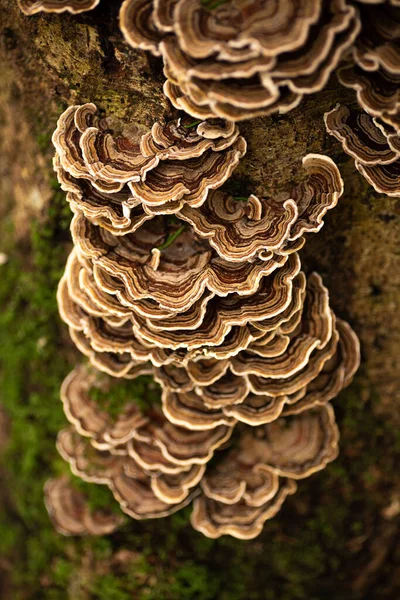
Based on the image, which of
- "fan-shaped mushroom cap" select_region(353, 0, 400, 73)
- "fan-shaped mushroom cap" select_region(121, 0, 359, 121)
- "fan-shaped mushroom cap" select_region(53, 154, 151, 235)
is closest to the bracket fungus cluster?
"fan-shaped mushroom cap" select_region(53, 154, 151, 235)

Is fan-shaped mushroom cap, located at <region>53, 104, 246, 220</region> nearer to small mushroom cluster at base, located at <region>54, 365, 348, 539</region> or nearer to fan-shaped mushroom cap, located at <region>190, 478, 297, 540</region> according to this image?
small mushroom cluster at base, located at <region>54, 365, 348, 539</region>

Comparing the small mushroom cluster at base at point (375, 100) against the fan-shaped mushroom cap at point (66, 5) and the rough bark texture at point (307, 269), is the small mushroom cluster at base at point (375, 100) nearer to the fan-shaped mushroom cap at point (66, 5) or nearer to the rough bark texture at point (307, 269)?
the rough bark texture at point (307, 269)

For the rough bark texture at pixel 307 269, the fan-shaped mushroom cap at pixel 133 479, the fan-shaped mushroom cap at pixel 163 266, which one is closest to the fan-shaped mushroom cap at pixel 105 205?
the fan-shaped mushroom cap at pixel 163 266

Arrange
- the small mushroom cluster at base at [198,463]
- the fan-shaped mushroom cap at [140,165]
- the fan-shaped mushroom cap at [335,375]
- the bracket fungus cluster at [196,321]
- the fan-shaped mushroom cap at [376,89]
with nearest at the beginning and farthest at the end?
the fan-shaped mushroom cap at [376,89] < the fan-shaped mushroom cap at [140,165] < the bracket fungus cluster at [196,321] < the fan-shaped mushroom cap at [335,375] < the small mushroom cluster at base at [198,463]

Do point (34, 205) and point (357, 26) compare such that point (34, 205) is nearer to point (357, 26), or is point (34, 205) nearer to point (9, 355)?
point (9, 355)

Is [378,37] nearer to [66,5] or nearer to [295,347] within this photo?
[66,5]

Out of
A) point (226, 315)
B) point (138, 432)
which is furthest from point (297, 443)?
point (226, 315)
